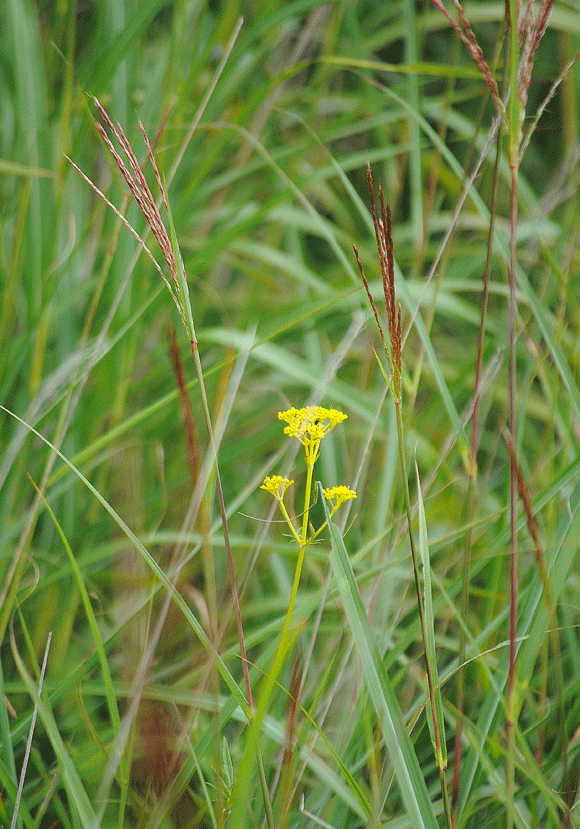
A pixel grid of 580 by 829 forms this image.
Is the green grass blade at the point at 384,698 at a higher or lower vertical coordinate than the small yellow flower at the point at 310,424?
lower

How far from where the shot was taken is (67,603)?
2.51 feet

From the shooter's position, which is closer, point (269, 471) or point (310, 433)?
point (310, 433)

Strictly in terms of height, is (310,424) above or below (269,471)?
above

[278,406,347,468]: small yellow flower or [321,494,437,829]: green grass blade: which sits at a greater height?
[278,406,347,468]: small yellow flower

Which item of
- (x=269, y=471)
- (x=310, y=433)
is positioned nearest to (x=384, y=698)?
(x=310, y=433)

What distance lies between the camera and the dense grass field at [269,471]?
16.5 inches

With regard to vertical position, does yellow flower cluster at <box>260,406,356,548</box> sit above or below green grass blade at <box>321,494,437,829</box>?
above

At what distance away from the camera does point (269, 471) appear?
0.84 metres

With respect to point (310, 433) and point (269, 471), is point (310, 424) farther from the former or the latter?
point (269, 471)

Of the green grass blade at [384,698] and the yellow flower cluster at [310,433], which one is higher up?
the yellow flower cluster at [310,433]

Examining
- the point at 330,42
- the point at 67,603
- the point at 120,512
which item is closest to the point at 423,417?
the point at 120,512

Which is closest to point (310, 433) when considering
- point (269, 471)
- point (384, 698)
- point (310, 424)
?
point (310, 424)

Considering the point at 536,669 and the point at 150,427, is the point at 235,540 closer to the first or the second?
the point at 150,427

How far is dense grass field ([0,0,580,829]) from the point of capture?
16.5 inches
